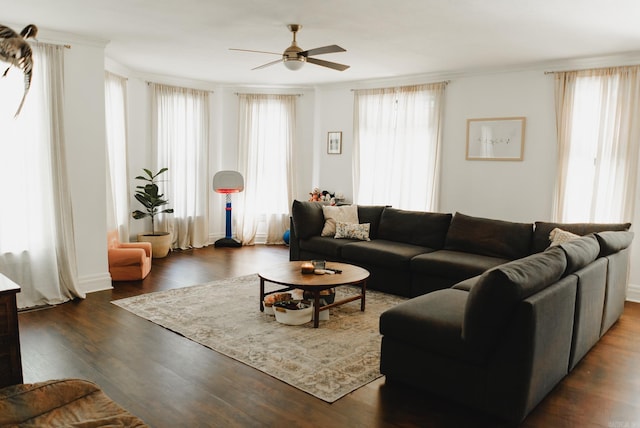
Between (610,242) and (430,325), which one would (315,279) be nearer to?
(430,325)

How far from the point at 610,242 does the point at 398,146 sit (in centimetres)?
355

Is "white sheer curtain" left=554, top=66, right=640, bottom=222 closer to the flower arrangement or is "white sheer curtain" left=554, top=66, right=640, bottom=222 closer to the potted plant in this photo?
the flower arrangement

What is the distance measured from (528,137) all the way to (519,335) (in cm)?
393

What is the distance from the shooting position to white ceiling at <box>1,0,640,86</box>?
374cm

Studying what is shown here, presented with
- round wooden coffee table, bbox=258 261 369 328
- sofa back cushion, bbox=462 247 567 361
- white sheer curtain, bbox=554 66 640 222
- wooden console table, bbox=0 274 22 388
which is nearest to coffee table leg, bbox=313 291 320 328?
round wooden coffee table, bbox=258 261 369 328

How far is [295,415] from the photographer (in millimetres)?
2709

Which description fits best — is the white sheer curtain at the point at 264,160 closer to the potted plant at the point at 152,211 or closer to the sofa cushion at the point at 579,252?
the potted plant at the point at 152,211

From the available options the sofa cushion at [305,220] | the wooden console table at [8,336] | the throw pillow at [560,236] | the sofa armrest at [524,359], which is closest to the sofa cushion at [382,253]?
the sofa cushion at [305,220]

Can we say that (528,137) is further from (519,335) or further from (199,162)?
(199,162)

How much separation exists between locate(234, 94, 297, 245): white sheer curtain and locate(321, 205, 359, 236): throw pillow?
2.03 meters

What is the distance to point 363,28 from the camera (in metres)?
4.36

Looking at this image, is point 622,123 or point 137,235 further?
point 137,235

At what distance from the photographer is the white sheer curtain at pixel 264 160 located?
315 inches

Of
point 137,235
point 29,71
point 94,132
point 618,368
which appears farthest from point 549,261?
point 137,235
